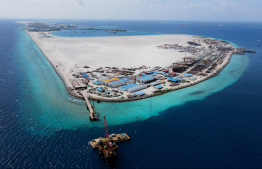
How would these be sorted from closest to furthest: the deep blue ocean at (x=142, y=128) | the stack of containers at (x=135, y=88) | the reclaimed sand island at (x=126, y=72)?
the deep blue ocean at (x=142, y=128)
the stack of containers at (x=135, y=88)
the reclaimed sand island at (x=126, y=72)

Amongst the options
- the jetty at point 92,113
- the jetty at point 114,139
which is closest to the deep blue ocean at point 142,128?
the jetty at point 114,139

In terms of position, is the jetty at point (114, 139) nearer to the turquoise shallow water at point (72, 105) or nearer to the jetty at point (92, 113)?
the turquoise shallow water at point (72, 105)

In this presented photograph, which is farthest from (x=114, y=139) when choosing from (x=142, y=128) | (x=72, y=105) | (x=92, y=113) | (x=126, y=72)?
(x=126, y=72)

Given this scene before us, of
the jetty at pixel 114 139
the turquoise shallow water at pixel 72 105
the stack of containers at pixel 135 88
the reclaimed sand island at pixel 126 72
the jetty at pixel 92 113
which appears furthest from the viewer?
the reclaimed sand island at pixel 126 72

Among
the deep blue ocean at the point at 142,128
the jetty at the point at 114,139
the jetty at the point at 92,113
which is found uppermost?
the jetty at the point at 92,113

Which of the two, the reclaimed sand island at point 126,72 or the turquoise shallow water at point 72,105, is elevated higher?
the reclaimed sand island at point 126,72

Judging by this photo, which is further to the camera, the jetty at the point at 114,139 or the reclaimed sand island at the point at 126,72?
the reclaimed sand island at the point at 126,72
